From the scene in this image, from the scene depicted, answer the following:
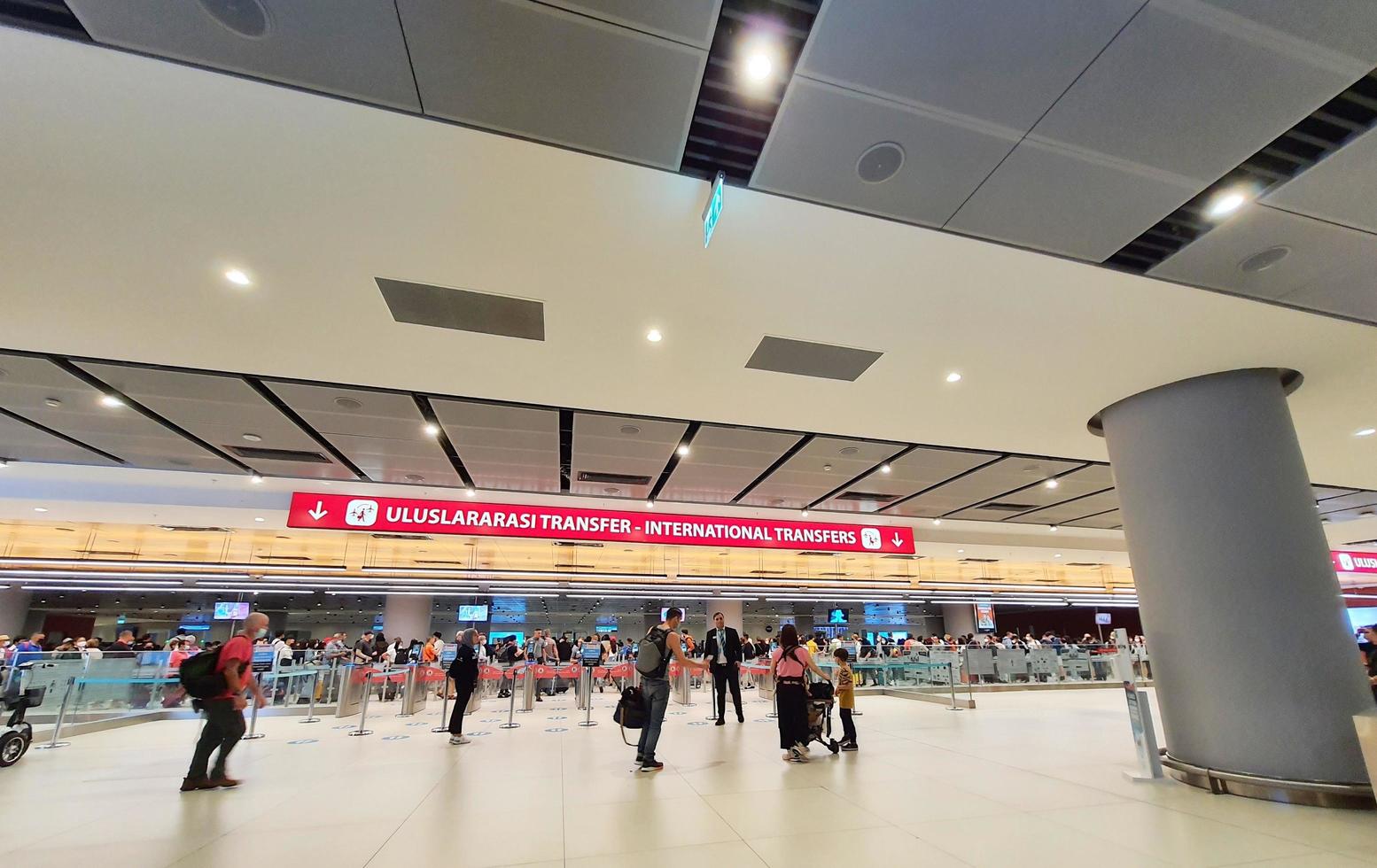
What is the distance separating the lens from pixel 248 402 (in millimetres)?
5945

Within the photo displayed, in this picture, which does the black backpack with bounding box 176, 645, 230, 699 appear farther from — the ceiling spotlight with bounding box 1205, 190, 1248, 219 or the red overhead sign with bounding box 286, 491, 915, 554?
the ceiling spotlight with bounding box 1205, 190, 1248, 219

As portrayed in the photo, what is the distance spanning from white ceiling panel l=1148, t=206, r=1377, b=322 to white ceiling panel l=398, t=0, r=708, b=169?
10.6 feet

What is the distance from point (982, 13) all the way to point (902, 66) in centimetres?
32

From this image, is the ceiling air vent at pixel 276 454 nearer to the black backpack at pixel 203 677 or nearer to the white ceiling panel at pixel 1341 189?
the black backpack at pixel 203 677

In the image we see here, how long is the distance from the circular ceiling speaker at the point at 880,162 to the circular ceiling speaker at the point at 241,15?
2.53 meters

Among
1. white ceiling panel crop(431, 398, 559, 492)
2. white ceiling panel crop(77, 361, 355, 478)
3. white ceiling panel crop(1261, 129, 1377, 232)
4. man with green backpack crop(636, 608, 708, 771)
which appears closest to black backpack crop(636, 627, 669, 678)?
man with green backpack crop(636, 608, 708, 771)

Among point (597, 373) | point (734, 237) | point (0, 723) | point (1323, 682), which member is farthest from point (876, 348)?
point (0, 723)

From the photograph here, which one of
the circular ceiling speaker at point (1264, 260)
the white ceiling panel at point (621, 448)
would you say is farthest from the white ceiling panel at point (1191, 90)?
the white ceiling panel at point (621, 448)

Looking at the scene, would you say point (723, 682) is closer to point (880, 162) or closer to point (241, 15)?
point (880, 162)

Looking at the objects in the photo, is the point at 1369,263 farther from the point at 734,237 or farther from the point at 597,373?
the point at 597,373

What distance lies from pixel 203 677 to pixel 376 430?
275 centimetres

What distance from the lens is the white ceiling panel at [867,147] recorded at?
264 centimetres

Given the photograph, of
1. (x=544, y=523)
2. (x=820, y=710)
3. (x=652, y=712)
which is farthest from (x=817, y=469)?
(x=652, y=712)

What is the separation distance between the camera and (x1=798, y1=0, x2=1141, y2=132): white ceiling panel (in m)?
2.23
